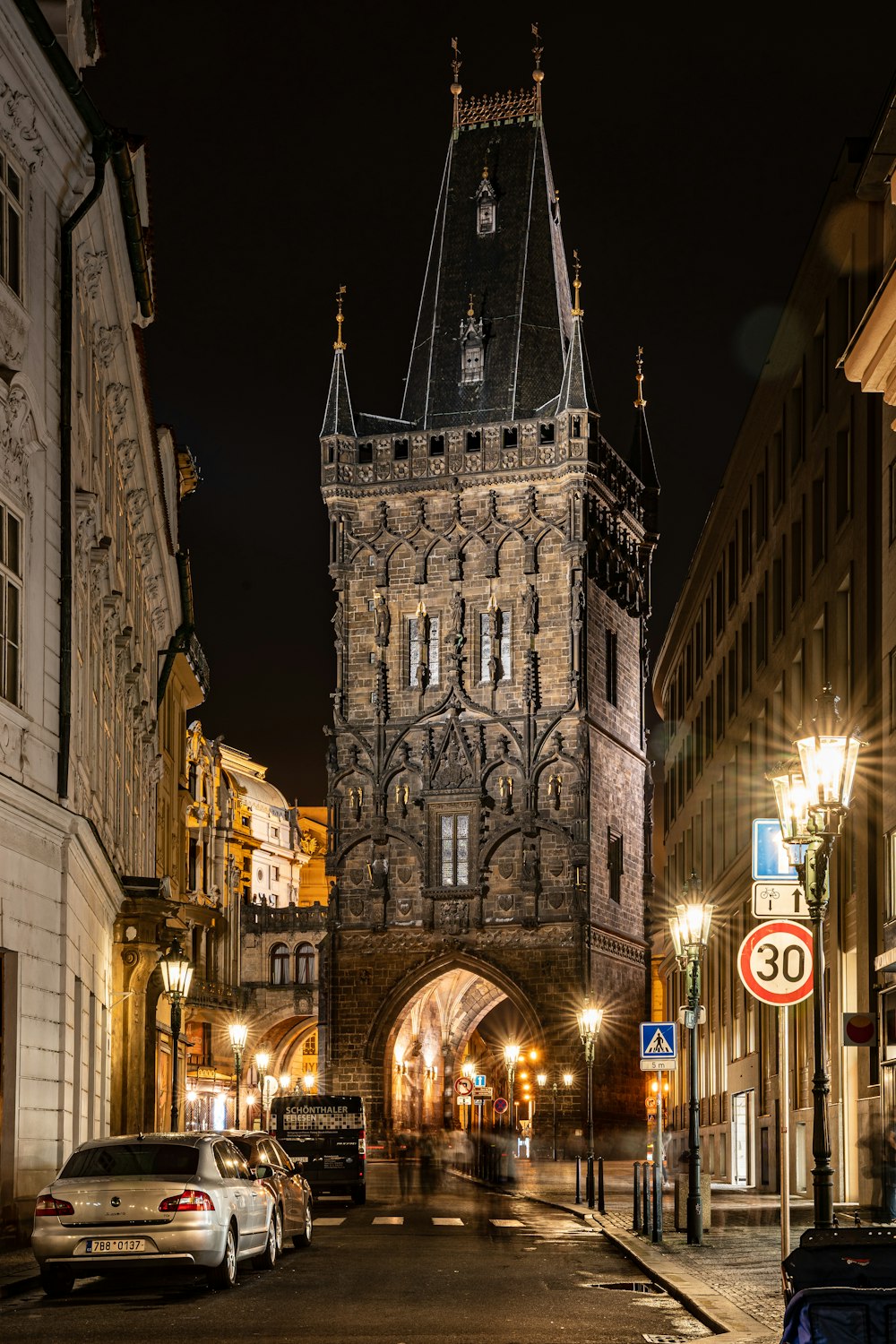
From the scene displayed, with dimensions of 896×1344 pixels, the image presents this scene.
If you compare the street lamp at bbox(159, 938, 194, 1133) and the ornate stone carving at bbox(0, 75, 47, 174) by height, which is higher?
the ornate stone carving at bbox(0, 75, 47, 174)

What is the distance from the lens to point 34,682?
2348cm

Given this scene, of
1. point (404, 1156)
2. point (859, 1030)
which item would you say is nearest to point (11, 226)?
point (859, 1030)

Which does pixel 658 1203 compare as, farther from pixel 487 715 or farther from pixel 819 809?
pixel 487 715

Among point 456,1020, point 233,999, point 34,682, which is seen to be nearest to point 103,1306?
point 34,682

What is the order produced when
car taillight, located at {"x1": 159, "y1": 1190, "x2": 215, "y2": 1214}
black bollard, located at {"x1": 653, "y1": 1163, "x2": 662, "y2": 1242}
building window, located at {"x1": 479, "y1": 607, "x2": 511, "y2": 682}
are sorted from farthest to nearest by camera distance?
1. building window, located at {"x1": 479, "y1": 607, "x2": 511, "y2": 682}
2. black bollard, located at {"x1": 653, "y1": 1163, "x2": 662, "y2": 1242}
3. car taillight, located at {"x1": 159, "y1": 1190, "x2": 215, "y2": 1214}

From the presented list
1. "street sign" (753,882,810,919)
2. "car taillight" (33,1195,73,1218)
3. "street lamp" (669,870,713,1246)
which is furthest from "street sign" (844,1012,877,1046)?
"car taillight" (33,1195,73,1218)

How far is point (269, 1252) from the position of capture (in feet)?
70.3

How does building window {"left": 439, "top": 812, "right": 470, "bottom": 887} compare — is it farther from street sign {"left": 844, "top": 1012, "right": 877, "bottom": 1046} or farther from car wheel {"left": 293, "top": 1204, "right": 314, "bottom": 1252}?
car wheel {"left": 293, "top": 1204, "right": 314, "bottom": 1252}

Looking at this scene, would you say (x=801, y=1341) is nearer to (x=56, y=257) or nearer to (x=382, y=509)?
(x=56, y=257)

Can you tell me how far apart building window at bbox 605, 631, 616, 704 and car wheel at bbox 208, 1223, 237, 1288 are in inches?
2441

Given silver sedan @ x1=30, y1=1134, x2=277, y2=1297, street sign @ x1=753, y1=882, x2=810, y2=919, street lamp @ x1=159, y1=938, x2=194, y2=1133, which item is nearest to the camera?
street sign @ x1=753, y1=882, x2=810, y2=919

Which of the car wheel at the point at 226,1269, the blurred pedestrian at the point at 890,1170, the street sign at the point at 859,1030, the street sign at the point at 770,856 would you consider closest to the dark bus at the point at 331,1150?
the street sign at the point at 859,1030

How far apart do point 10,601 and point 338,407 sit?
61.2 metres

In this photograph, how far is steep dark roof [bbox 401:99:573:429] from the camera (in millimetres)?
82812
